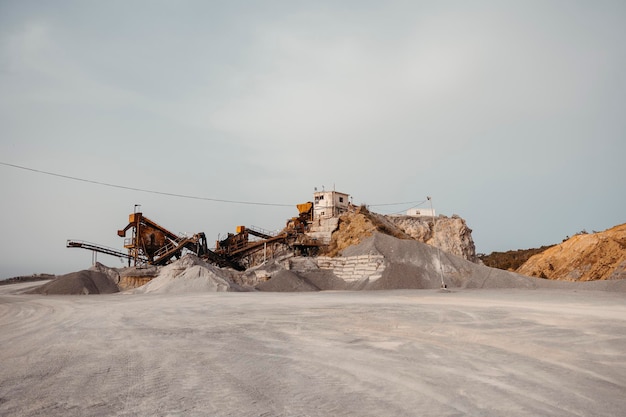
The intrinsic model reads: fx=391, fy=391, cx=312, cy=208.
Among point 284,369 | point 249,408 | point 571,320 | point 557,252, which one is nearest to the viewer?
point 249,408

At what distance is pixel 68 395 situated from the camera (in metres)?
4.39

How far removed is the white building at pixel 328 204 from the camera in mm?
49344

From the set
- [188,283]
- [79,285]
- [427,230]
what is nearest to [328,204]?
[427,230]

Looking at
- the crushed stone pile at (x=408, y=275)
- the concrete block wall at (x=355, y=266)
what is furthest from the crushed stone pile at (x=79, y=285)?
the concrete block wall at (x=355, y=266)

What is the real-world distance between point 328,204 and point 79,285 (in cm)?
2882

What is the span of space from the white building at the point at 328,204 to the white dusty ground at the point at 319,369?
128 ft

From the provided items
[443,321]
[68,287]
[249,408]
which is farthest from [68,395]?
[68,287]

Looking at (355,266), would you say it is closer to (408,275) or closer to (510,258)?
(408,275)

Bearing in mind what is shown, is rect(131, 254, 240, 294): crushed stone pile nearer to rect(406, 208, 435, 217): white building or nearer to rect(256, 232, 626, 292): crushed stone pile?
rect(256, 232, 626, 292): crushed stone pile

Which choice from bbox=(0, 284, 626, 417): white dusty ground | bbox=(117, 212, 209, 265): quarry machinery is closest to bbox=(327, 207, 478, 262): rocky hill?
bbox=(117, 212, 209, 265): quarry machinery

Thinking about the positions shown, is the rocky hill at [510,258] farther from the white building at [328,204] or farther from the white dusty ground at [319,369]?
the white dusty ground at [319,369]

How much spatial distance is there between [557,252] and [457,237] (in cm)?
1153

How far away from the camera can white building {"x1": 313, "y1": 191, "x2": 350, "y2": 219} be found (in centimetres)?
4934

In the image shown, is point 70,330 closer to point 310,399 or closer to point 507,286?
point 310,399
